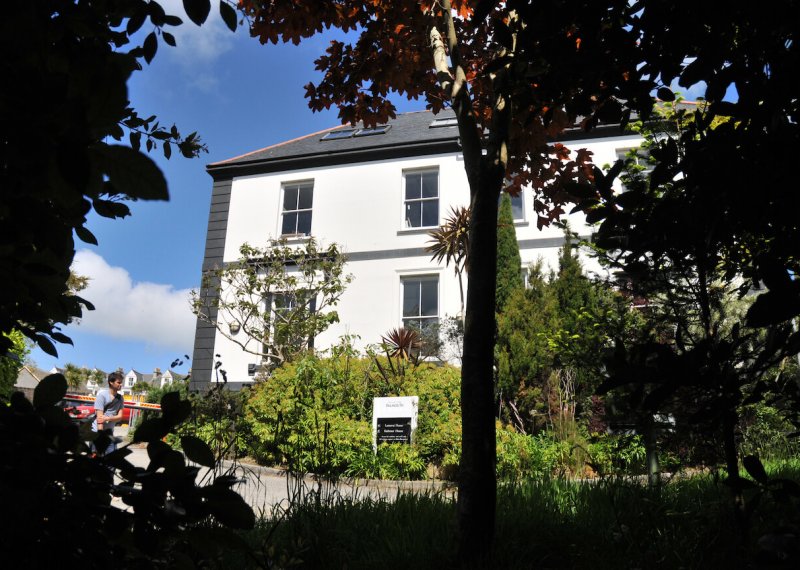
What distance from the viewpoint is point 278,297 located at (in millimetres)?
15023

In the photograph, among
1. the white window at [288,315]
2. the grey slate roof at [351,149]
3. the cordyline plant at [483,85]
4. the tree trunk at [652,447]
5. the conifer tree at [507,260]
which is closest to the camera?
the cordyline plant at [483,85]

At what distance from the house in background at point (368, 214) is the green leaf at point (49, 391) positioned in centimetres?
1305

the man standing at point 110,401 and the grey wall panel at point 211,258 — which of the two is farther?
the grey wall panel at point 211,258

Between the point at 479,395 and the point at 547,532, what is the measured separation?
956 millimetres

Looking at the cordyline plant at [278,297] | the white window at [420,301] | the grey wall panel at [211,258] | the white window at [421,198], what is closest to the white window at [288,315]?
the cordyline plant at [278,297]

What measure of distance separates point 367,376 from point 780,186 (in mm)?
8308

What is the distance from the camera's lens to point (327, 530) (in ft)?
9.85

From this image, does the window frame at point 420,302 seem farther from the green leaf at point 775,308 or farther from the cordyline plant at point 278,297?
the green leaf at point 775,308

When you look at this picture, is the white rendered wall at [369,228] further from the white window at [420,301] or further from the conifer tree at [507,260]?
the conifer tree at [507,260]

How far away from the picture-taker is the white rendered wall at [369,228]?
47.7 feet

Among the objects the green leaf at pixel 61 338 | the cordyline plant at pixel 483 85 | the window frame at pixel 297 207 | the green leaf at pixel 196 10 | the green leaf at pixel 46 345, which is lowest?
the green leaf at pixel 46 345

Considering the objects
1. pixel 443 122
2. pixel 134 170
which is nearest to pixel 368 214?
pixel 443 122

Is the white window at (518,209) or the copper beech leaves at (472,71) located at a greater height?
the white window at (518,209)

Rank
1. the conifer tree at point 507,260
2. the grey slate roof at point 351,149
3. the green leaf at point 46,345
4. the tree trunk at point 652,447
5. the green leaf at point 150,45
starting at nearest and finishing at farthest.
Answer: the green leaf at point 150,45
the green leaf at point 46,345
the tree trunk at point 652,447
the conifer tree at point 507,260
the grey slate roof at point 351,149
